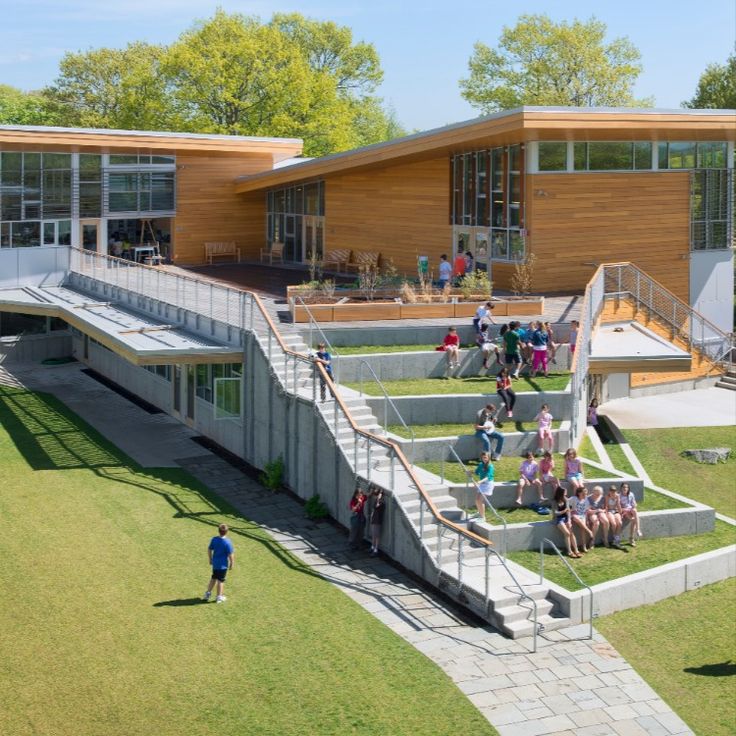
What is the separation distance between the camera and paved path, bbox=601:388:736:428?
30.5 meters

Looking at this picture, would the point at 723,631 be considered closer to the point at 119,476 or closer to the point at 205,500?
the point at 205,500

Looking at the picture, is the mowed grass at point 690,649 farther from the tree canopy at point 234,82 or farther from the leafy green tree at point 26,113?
the leafy green tree at point 26,113

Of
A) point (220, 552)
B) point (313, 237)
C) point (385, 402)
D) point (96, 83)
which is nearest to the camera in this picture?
point (220, 552)

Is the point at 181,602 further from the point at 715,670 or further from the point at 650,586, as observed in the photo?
the point at 715,670

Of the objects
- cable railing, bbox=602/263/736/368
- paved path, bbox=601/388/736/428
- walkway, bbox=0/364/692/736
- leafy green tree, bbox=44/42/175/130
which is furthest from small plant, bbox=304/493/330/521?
leafy green tree, bbox=44/42/175/130

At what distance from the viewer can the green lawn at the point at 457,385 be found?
25.8 m

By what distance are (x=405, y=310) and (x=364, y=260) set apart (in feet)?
30.8

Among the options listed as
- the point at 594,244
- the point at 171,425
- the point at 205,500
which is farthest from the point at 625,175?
the point at 205,500

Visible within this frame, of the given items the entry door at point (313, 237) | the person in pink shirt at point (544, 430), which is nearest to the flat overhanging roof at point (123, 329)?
the person in pink shirt at point (544, 430)

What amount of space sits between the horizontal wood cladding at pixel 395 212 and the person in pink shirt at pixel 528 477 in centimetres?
1565

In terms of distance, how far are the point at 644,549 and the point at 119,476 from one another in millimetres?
10419

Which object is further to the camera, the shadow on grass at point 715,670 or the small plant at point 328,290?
the small plant at point 328,290

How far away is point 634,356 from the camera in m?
27.7

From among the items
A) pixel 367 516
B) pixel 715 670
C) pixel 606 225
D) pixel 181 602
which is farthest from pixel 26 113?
pixel 715 670
